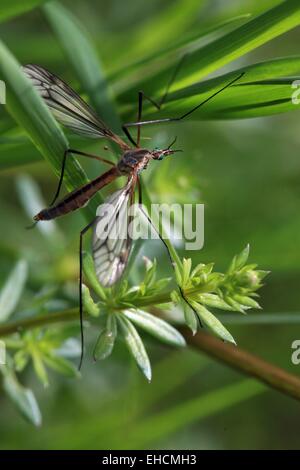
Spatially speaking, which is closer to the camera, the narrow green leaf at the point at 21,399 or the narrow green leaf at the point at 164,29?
the narrow green leaf at the point at 21,399

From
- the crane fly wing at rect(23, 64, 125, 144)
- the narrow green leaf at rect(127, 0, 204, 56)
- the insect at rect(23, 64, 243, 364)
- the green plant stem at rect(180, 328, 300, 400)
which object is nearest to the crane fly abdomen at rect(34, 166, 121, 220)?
the insect at rect(23, 64, 243, 364)

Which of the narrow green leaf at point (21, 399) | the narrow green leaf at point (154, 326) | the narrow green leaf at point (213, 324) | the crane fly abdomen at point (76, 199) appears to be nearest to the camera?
the narrow green leaf at point (213, 324)

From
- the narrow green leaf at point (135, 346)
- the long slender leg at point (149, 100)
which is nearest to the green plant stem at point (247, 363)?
the narrow green leaf at point (135, 346)

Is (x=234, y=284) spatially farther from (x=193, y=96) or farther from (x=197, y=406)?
(x=197, y=406)

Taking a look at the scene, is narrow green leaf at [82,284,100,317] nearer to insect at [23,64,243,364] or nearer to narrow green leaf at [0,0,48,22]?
insect at [23,64,243,364]

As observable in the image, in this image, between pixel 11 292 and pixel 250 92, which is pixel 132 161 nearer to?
pixel 250 92

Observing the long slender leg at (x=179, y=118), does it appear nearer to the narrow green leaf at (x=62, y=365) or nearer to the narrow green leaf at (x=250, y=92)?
the narrow green leaf at (x=250, y=92)

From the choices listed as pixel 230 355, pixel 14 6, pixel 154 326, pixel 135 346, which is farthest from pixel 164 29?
pixel 135 346
